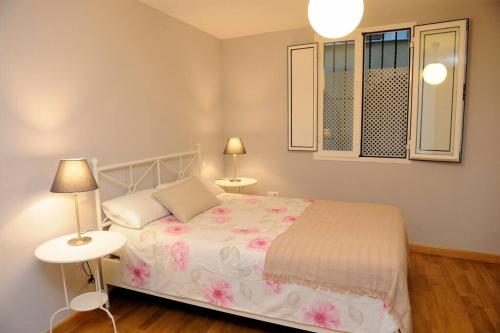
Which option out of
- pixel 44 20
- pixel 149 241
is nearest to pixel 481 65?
pixel 149 241

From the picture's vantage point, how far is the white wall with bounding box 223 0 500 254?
323 centimetres

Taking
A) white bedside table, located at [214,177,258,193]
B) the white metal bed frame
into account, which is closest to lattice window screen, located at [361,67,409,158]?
white bedside table, located at [214,177,258,193]

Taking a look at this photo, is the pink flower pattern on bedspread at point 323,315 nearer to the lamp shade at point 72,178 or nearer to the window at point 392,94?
the lamp shade at point 72,178

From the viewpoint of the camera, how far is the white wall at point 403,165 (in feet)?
10.6

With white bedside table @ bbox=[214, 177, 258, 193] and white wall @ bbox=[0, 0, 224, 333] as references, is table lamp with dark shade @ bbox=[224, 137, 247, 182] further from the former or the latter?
white wall @ bbox=[0, 0, 224, 333]

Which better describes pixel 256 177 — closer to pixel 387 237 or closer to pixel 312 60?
pixel 312 60

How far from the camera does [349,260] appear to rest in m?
1.96

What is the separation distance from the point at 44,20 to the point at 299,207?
2.39 m

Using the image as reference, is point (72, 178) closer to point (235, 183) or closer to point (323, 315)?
point (323, 315)

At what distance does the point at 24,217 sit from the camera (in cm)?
213

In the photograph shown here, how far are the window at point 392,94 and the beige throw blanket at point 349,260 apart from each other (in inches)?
55.4

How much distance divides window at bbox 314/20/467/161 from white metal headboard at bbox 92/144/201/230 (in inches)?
58.6

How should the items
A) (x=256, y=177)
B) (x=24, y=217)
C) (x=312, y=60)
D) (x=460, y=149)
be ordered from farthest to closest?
1. (x=256, y=177)
2. (x=312, y=60)
3. (x=460, y=149)
4. (x=24, y=217)

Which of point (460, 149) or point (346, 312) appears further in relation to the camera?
point (460, 149)
